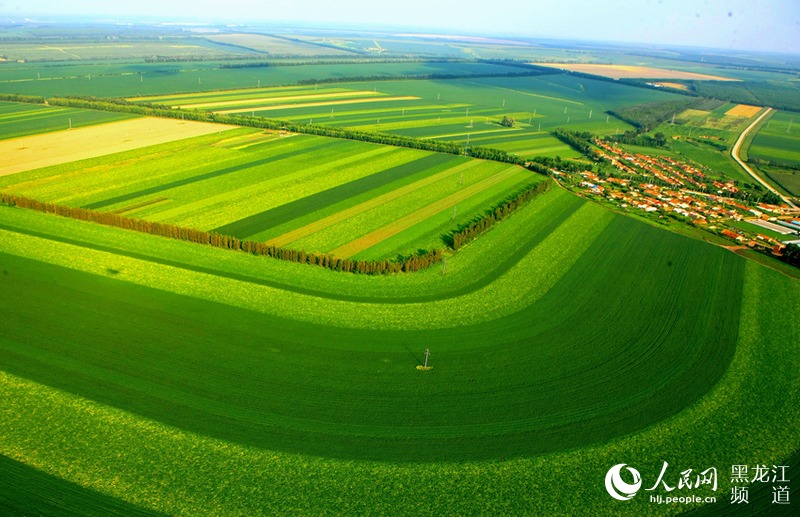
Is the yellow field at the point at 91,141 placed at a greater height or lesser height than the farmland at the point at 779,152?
lesser

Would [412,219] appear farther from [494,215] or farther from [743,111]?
[743,111]

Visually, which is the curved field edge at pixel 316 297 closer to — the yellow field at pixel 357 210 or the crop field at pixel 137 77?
the yellow field at pixel 357 210

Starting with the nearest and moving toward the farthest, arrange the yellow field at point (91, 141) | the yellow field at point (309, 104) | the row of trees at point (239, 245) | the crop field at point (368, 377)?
the crop field at point (368, 377), the row of trees at point (239, 245), the yellow field at point (91, 141), the yellow field at point (309, 104)

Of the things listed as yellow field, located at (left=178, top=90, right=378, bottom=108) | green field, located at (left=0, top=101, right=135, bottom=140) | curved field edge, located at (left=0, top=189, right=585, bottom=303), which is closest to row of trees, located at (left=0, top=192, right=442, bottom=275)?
curved field edge, located at (left=0, top=189, right=585, bottom=303)

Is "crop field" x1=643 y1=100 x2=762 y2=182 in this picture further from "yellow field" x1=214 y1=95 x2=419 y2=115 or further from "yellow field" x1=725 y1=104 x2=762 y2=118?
"yellow field" x1=214 y1=95 x2=419 y2=115

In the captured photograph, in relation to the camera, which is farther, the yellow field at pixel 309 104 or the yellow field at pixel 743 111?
the yellow field at pixel 743 111

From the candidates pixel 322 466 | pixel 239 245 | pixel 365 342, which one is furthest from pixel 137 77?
pixel 322 466

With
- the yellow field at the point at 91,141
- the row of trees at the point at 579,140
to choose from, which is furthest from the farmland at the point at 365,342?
the row of trees at the point at 579,140

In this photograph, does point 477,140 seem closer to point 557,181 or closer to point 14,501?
point 557,181
